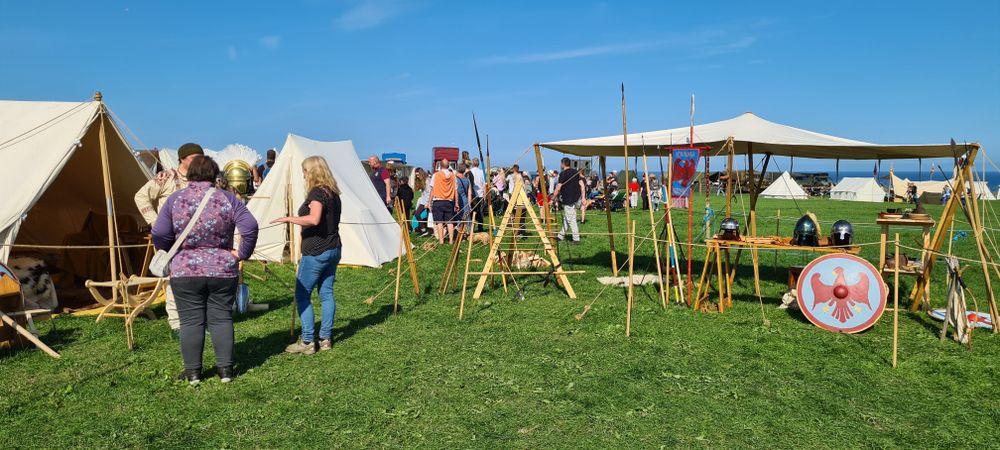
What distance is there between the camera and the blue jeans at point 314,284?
5.63m

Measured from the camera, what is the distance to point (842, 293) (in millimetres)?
6621

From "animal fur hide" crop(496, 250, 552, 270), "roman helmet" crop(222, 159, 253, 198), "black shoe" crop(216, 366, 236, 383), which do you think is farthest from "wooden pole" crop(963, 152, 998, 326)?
"roman helmet" crop(222, 159, 253, 198)

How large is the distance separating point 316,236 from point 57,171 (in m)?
3.66

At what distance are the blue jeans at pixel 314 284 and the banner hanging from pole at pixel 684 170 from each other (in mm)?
3707

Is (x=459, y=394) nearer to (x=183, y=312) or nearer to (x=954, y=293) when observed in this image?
(x=183, y=312)

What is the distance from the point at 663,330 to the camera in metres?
6.70

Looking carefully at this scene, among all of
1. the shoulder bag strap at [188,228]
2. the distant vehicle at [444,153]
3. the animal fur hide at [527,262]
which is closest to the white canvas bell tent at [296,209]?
Answer: the animal fur hide at [527,262]

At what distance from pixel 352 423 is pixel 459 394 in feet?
2.74

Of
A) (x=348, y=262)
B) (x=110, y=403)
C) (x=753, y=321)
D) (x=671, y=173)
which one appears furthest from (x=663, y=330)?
(x=348, y=262)

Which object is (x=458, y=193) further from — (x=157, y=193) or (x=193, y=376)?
(x=193, y=376)

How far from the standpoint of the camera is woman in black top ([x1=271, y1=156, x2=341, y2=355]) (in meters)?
5.52

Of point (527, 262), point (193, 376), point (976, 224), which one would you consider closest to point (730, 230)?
point (976, 224)

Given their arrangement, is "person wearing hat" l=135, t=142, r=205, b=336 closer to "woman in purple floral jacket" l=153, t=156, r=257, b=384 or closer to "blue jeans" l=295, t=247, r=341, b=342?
"blue jeans" l=295, t=247, r=341, b=342

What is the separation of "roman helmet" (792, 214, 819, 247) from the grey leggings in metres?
5.61
